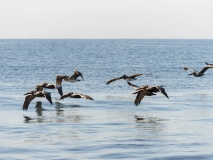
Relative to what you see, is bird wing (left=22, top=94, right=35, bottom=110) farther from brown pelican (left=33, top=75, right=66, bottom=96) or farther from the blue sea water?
brown pelican (left=33, top=75, right=66, bottom=96)

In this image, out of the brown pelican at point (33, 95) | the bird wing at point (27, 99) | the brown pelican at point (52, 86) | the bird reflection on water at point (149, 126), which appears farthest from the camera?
the brown pelican at point (52, 86)

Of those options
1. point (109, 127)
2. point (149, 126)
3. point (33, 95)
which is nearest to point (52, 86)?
point (33, 95)

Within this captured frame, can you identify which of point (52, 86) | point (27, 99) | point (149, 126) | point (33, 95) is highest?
point (52, 86)

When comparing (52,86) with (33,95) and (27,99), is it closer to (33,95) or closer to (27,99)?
(27,99)

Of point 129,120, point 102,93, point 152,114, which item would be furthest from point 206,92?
point 129,120

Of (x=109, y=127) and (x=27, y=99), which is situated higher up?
(x=27, y=99)

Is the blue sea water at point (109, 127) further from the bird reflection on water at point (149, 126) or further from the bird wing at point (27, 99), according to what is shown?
the bird wing at point (27, 99)

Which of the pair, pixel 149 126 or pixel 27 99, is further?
pixel 27 99

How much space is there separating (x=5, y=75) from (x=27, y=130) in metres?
38.7

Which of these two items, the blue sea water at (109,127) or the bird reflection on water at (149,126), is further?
the bird reflection on water at (149,126)

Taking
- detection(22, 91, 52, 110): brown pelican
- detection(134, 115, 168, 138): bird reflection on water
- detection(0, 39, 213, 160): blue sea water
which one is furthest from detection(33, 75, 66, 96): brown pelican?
detection(134, 115, 168, 138): bird reflection on water

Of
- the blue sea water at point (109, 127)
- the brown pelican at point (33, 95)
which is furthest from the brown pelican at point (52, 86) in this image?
the brown pelican at point (33, 95)

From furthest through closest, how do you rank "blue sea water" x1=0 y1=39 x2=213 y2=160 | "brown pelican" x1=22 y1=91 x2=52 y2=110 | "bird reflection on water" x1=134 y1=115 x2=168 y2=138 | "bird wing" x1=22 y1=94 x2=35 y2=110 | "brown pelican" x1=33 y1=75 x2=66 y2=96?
"brown pelican" x1=33 y1=75 x2=66 y2=96 < "bird wing" x1=22 y1=94 x2=35 y2=110 < "brown pelican" x1=22 y1=91 x2=52 y2=110 < "bird reflection on water" x1=134 y1=115 x2=168 y2=138 < "blue sea water" x1=0 y1=39 x2=213 y2=160

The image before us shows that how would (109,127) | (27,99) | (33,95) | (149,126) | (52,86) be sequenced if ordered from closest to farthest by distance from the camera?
(109,127)
(149,126)
(33,95)
(27,99)
(52,86)
